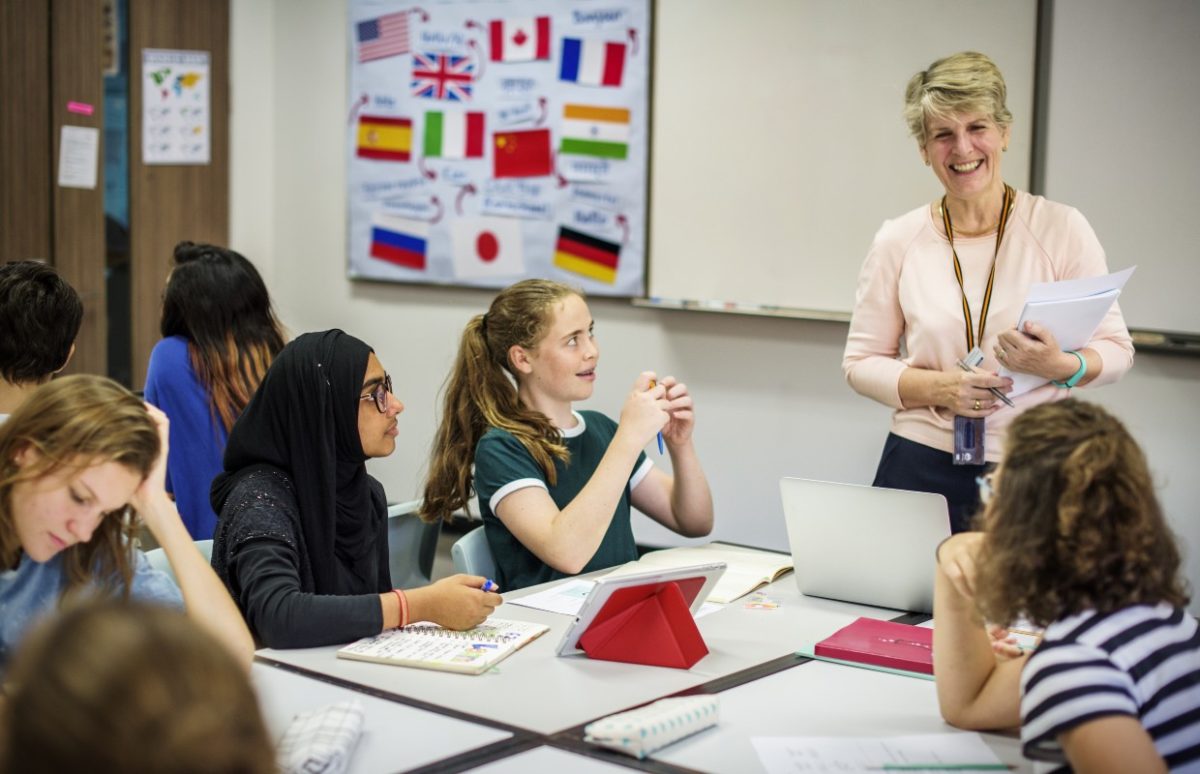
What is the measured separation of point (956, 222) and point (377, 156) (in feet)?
9.05

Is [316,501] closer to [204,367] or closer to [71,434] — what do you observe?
[71,434]

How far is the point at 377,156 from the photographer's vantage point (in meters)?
4.78

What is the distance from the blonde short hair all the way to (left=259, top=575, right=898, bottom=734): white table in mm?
997

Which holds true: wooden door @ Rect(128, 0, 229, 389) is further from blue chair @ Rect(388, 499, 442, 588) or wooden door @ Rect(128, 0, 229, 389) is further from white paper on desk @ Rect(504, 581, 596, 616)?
white paper on desk @ Rect(504, 581, 596, 616)

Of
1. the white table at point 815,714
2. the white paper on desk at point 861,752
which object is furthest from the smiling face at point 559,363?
the white paper on desk at point 861,752

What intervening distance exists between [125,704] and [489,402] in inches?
75.8

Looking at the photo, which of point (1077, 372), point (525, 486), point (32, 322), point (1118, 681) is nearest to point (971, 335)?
point (1077, 372)

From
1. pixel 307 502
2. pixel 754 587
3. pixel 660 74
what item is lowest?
pixel 754 587

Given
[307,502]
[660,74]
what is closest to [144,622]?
[307,502]

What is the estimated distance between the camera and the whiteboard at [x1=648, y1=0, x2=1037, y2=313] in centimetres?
354

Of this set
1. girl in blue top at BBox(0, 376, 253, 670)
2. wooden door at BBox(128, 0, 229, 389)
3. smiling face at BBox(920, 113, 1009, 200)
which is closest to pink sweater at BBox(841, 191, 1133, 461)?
smiling face at BBox(920, 113, 1009, 200)

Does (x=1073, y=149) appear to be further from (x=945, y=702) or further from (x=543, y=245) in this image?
(x=945, y=702)

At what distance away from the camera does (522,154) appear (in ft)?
14.5

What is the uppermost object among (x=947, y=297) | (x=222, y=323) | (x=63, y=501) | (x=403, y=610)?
(x=947, y=297)
